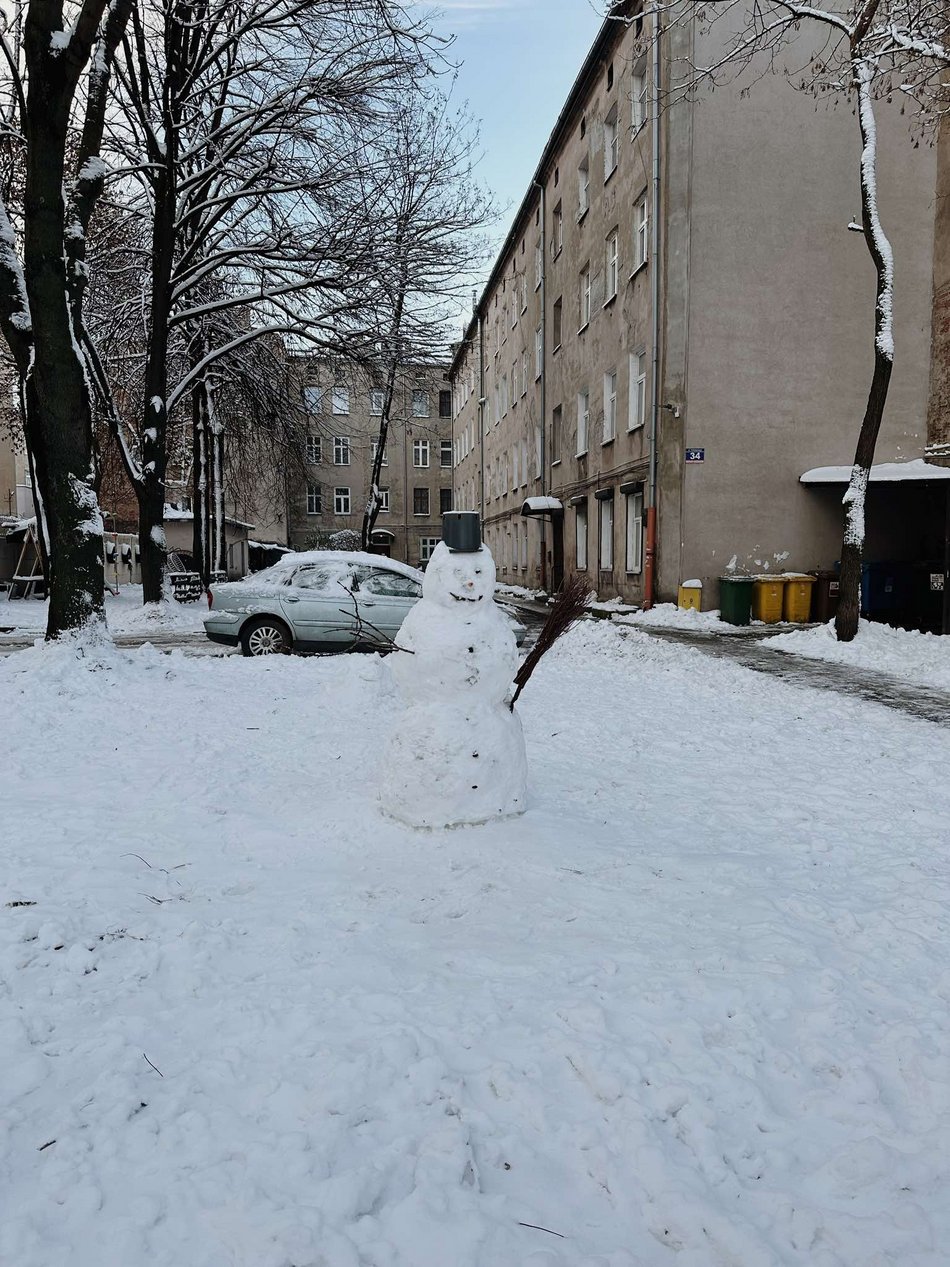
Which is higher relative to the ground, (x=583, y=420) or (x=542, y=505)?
(x=583, y=420)

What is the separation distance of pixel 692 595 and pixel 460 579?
13337 millimetres

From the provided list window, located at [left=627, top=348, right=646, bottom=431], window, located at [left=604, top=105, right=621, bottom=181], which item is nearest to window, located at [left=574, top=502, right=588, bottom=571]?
window, located at [left=627, top=348, right=646, bottom=431]

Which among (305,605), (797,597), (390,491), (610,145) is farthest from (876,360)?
(390,491)

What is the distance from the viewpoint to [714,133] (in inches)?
651

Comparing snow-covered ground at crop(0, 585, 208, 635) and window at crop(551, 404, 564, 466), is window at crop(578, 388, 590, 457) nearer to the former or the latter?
window at crop(551, 404, 564, 466)

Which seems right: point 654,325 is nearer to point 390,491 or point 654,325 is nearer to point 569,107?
point 569,107

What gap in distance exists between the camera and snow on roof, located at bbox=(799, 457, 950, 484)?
14.1 meters

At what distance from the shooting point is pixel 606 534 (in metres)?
21.1

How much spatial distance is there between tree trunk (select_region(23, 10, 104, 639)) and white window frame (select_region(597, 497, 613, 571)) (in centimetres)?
1451

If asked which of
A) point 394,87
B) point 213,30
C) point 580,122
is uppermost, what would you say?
point 580,122

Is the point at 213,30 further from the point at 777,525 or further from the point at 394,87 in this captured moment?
the point at 777,525

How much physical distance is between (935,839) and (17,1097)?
14.0ft

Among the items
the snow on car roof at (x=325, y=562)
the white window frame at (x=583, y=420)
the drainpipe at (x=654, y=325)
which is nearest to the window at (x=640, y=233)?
the drainpipe at (x=654, y=325)

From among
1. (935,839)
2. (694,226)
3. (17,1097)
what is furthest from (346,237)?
(17,1097)
